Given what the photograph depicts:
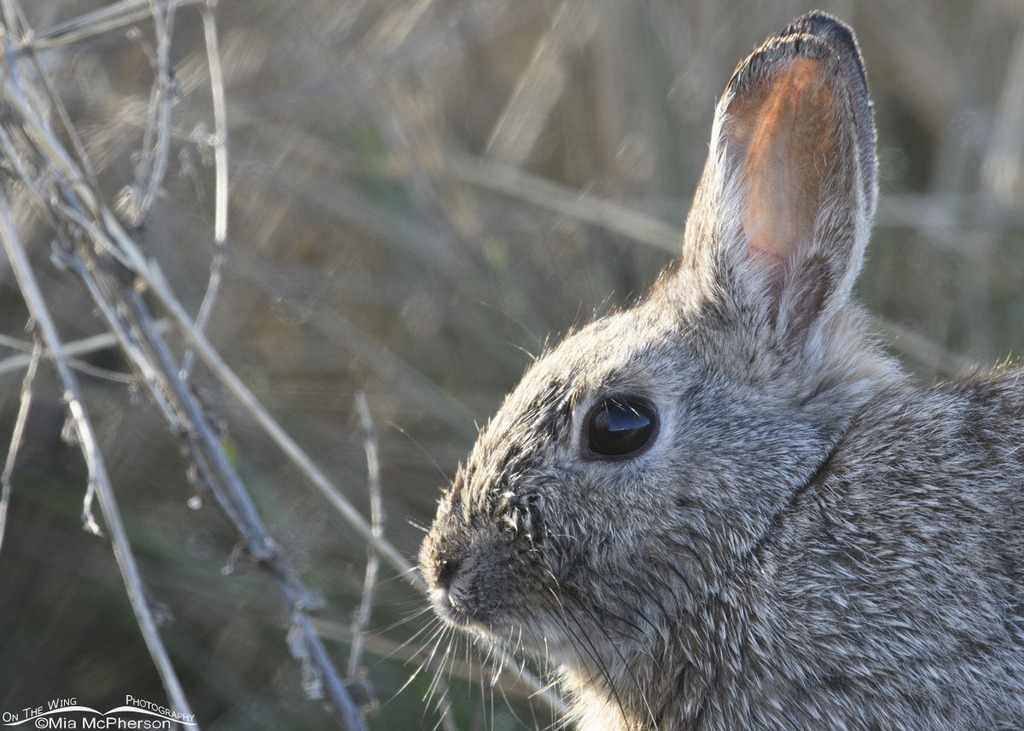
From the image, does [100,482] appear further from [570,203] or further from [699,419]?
[570,203]

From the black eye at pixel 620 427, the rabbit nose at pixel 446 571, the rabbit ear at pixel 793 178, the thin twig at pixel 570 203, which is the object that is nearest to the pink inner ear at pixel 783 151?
the rabbit ear at pixel 793 178

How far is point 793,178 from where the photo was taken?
271 centimetres

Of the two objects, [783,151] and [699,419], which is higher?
[783,151]

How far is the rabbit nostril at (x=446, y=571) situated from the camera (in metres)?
2.61

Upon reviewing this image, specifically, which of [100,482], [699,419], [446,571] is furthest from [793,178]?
[100,482]

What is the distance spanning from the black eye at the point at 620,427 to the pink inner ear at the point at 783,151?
472 mm

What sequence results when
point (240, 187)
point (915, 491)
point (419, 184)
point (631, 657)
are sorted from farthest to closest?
1. point (240, 187)
2. point (419, 184)
3. point (631, 657)
4. point (915, 491)

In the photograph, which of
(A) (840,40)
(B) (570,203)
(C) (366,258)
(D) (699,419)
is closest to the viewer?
(A) (840,40)

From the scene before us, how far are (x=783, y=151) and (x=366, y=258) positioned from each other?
2.71 metres

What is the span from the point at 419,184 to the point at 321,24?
0.94m

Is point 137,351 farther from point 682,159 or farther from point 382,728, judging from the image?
point 682,159

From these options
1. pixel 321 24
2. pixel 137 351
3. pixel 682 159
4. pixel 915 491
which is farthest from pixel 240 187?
pixel 915 491

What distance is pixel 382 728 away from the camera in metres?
3.54

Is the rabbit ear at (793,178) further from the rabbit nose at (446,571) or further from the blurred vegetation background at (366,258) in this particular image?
the blurred vegetation background at (366,258)
